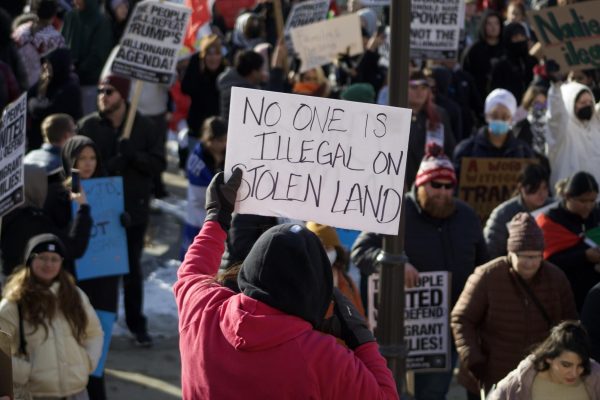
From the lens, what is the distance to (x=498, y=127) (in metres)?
9.65

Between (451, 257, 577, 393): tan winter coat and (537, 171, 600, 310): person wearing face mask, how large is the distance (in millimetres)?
684

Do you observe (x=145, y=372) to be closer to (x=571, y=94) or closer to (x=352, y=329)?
(x=571, y=94)

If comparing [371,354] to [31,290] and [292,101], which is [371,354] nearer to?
[292,101]

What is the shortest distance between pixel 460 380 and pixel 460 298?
1.65 feet

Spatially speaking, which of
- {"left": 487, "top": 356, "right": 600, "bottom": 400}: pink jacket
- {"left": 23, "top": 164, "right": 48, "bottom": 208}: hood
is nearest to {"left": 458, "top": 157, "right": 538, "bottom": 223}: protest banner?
{"left": 23, "top": 164, "right": 48, "bottom": 208}: hood

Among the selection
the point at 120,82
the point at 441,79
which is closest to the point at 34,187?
the point at 120,82

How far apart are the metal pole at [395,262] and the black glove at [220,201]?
1.69 meters

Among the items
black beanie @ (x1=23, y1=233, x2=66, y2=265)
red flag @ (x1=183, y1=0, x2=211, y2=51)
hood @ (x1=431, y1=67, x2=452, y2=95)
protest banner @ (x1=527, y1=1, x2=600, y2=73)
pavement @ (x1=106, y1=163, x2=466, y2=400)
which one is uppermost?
red flag @ (x1=183, y1=0, x2=211, y2=51)

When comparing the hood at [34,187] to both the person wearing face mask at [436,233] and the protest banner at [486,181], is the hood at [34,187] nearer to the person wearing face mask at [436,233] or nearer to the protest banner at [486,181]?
the person wearing face mask at [436,233]

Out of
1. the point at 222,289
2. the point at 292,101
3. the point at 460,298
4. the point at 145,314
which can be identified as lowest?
the point at 145,314

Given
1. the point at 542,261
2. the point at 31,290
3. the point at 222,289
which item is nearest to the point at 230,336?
the point at 222,289

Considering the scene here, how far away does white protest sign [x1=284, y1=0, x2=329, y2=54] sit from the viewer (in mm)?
13266

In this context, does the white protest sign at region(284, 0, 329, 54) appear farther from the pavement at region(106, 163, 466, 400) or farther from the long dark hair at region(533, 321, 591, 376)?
the long dark hair at region(533, 321, 591, 376)

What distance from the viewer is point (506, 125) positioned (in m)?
9.70
